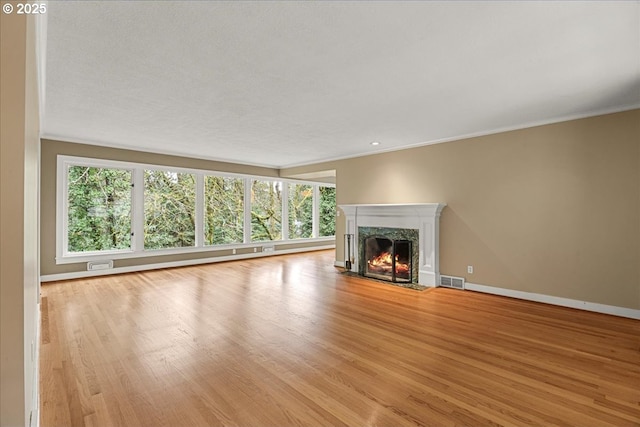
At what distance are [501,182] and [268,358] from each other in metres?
4.21

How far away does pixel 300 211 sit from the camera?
9367 millimetres

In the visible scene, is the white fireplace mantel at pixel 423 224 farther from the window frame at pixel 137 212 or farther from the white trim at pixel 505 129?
the window frame at pixel 137 212

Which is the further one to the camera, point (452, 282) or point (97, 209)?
point (97, 209)

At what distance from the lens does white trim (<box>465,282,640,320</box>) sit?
3.69m

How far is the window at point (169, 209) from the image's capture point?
6504 millimetres

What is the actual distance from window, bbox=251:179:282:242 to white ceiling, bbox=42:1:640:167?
3802mm

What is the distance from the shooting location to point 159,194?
663 cm

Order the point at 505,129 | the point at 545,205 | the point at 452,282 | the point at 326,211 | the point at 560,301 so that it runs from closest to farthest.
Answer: the point at 560,301, the point at 545,205, the point at 505,129, the point at 452,282, the point at 326,211

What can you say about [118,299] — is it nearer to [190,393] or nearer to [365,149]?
[190,393]

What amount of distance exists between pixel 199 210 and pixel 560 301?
706 centimetres

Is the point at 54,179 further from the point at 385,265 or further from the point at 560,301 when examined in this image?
the point at 560,301

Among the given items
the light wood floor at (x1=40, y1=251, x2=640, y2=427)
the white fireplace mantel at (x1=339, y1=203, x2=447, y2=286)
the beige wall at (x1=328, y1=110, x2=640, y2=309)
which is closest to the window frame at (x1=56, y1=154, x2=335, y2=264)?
the light wood floor at (x1=40, y1=251, x2=640, y2=427)

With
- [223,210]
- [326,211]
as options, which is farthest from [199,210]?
[326,211]

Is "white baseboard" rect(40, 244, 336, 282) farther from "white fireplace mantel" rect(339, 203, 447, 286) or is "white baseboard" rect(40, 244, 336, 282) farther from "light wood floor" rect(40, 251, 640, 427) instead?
"white fireplace mantel" rect(339, 203, 447, 286)
